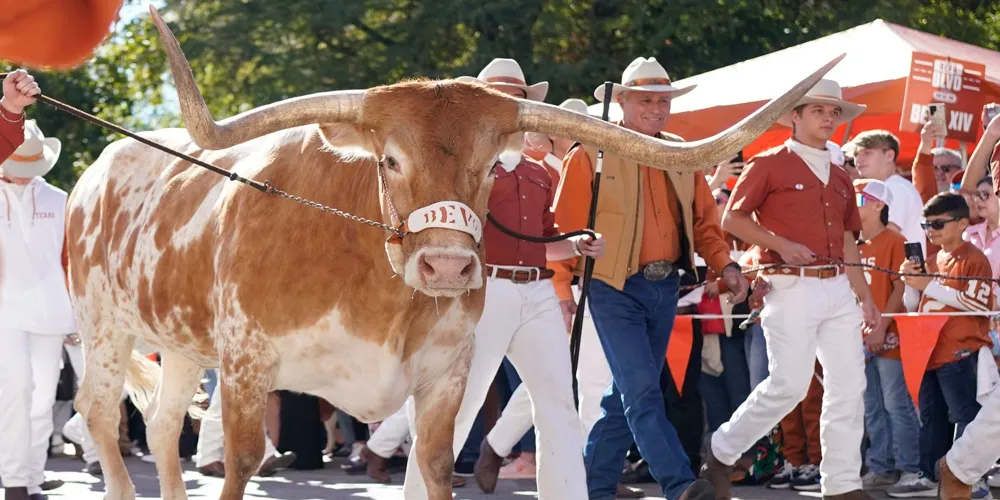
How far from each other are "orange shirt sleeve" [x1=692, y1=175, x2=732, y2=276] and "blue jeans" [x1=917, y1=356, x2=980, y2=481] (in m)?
1.89

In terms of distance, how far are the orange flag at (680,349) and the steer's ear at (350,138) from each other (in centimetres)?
474

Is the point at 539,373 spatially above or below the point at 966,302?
below

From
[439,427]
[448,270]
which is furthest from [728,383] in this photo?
[448,270]

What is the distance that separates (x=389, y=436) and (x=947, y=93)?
4661mm

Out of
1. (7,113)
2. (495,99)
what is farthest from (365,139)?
(7,113)

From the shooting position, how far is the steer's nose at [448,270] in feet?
18.1

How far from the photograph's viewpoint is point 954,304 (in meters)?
9.20

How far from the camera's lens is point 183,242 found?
287 inches

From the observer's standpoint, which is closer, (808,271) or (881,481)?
(808,271)

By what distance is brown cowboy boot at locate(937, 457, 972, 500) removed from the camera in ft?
26.8

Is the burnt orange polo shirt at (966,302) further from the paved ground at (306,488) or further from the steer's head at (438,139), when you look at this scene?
the steer's head at (438,139)

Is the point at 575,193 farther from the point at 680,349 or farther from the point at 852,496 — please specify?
the point at 680,349

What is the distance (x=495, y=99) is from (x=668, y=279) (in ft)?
7.51

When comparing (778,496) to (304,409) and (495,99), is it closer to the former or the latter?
(304,409)
